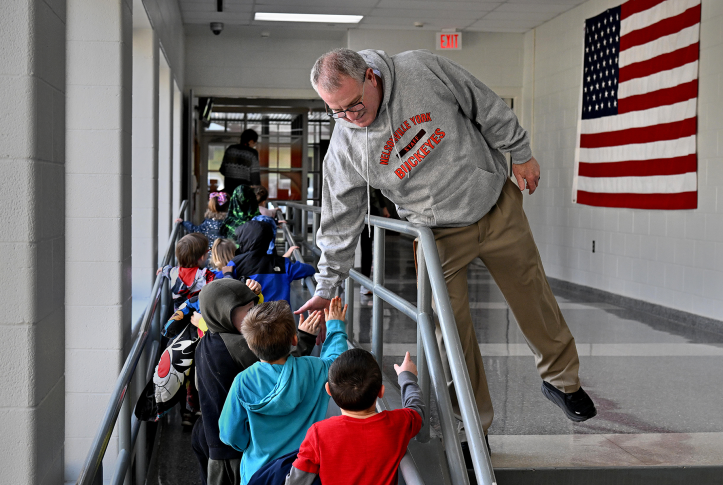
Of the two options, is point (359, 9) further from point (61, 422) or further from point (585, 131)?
point (61, 422)

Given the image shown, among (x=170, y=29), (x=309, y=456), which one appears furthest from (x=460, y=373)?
(x=170, y=29)

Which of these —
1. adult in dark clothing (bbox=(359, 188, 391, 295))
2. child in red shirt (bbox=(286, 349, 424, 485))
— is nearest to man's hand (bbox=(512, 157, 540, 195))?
child in red shirt (bbox=(286, 349, 424, 485))

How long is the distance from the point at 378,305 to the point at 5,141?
55.9 inches

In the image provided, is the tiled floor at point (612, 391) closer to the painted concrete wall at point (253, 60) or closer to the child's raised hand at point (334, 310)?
the child's raised hand at point (334, 310)

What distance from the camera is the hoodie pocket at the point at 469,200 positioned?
7.61 feet

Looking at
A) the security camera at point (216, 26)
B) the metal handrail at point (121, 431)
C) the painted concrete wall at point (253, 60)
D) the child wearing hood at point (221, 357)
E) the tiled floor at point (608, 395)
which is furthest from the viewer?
the painted concrete wall at point (253, 60)

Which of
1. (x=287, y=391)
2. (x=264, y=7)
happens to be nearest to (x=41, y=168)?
(x=287, y=391)

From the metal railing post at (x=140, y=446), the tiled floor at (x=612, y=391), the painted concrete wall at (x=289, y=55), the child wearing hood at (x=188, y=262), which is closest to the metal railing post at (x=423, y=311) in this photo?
the tiled floor at (x=612, y=391)

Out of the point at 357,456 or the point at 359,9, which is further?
the point at 359,9

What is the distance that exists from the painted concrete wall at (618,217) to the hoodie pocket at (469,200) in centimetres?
420

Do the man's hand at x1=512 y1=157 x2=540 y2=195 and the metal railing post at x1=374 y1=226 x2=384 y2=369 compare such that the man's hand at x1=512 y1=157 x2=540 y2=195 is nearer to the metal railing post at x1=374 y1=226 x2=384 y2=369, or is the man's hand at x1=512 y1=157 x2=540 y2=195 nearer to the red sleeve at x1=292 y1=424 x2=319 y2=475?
the metal railing post at x1=374 y1=226 x2=384 y2=369

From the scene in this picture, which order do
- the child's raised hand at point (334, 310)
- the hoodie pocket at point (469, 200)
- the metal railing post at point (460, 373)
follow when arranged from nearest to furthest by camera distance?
the metal railing post at point (460, 373) → the hoodie pocket at point (469, 200) → the child's raised hand at point (334, 310)

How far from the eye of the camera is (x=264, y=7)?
27.0 feet

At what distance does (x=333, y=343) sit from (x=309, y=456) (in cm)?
58
